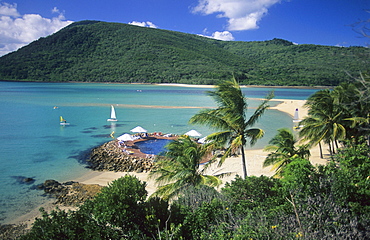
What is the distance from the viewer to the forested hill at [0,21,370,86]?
13688cm

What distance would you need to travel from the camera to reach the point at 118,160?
812 inches

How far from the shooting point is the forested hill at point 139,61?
136875 mm

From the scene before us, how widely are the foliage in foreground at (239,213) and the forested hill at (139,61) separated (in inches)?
4482

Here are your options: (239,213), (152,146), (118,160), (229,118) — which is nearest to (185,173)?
(229,118)

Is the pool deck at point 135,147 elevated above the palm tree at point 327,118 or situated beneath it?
situated beneath

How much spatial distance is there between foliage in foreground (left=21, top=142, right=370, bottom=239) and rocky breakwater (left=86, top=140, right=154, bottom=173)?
10965 millimetres

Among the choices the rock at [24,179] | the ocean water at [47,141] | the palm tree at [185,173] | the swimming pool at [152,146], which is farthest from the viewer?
the swimming pool at [152,146]

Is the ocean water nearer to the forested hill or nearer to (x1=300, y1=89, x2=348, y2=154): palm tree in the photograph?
(x1=300, y1=89, x2=348, y2=154): palm tree

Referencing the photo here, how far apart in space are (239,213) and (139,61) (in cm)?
15771

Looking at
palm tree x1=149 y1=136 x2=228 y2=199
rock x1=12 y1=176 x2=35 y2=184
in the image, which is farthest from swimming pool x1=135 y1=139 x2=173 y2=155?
palm tree x1=149 y1=136 x2=228 y2=199

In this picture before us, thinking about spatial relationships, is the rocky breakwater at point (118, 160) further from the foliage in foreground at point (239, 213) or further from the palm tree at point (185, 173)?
the foliage in foreground at point (239, 213)

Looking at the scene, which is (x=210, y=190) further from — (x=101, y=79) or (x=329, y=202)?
(x=101, y=79)

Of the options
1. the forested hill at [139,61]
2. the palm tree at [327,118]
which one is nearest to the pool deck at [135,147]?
the palm tree at [327,118]

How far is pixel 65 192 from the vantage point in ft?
49.8
